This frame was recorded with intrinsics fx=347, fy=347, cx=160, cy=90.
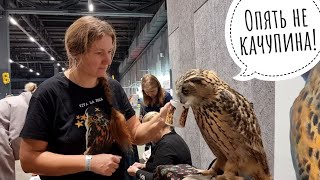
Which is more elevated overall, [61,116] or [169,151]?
[61,116]

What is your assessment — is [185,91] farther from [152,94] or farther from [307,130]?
[152,94]

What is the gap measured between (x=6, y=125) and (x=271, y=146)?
1358 mm

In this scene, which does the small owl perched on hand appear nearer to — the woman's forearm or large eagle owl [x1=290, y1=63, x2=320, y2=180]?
the woman's forearm

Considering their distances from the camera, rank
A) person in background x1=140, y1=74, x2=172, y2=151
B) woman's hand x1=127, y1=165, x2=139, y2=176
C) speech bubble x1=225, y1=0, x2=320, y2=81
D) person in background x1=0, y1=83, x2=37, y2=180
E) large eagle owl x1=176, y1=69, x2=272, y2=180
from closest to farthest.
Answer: large eagle owl x1=176, y1=69, x2=272, y2=180 → speech bubble x1=225, y1=0, x2=320, y2=81 → person in background x1=0, y1=83, x2=37, y2=180 → woman's hand x1=127, y1=165, x2=139, y2=176 → person in background x1=140, y1=74, x2=172, y2=151

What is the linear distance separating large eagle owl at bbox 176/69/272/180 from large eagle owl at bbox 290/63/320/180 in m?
0.11

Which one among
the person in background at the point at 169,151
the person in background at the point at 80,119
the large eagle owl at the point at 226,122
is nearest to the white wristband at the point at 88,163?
the person in background at the point at 80,119

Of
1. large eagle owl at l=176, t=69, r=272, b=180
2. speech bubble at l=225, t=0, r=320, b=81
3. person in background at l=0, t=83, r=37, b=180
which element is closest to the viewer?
large eagle owl at l=176, t=69, r=272, b=180

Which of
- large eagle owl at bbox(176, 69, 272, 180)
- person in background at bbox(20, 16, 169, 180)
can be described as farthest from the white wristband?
large eagle owl at bbox(176, 69, 272, 180)

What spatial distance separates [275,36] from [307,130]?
1.07ft

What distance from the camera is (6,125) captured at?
6.12 feet

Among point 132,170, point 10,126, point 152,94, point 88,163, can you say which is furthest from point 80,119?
point 152,94

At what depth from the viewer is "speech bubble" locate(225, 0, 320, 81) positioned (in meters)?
1.07

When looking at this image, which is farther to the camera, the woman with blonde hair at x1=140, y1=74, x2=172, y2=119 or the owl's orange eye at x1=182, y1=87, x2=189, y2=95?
the woman with blonde hair at x1=140, y1=74, x2=172, y2=119

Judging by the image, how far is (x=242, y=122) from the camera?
866mm
